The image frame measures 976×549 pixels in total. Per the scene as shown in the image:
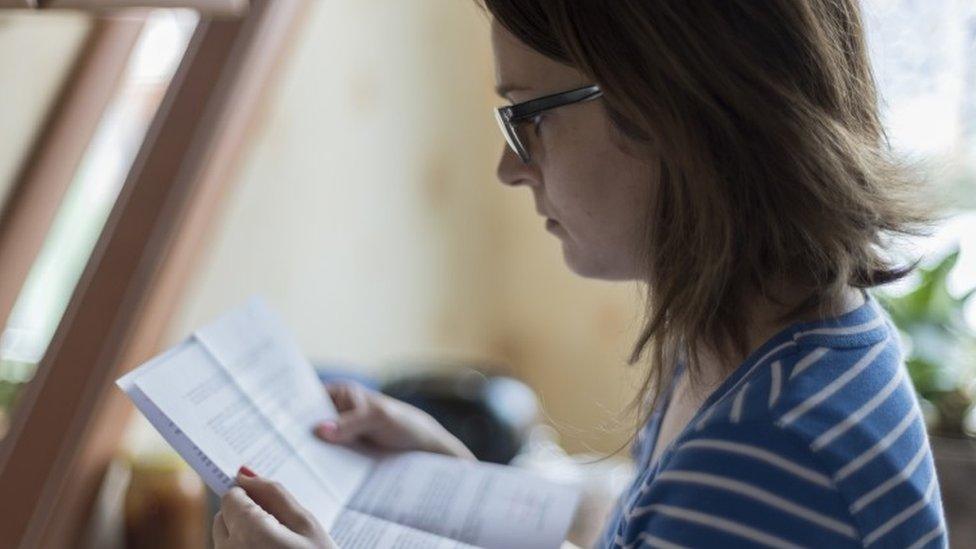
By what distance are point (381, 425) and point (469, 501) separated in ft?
0.41

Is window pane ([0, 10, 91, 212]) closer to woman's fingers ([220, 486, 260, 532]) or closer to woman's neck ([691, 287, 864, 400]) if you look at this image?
woman's fingers ([220, 486, 260, 532])

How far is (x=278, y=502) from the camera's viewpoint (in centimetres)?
71

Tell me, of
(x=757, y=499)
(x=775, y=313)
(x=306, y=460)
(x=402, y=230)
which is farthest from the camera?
(x=402, y=230)

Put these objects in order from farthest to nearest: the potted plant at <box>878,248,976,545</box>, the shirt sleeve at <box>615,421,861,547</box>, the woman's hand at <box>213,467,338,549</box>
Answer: the potted plant at <box>878,248,976,545</box> < the woman's hand at <box>213,467,338,549</box> < the shirt sleeve at <box>615,421,861,547</box>

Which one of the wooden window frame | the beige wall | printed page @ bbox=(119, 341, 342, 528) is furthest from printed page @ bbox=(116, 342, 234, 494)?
the beige wall

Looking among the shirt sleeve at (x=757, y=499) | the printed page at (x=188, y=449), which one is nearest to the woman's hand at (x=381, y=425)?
the printed page at (x=188, y=449)

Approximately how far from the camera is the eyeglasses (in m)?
0.70

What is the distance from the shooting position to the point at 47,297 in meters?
1.32

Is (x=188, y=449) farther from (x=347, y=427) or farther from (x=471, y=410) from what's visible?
(x=471, y=410)

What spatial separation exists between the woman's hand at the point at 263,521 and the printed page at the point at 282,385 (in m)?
0.15

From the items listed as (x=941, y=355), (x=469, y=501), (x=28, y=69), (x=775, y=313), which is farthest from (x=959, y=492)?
(x=28, y=69)

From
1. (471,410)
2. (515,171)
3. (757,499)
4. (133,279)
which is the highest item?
(515,171)

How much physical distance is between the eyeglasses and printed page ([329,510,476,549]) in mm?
330

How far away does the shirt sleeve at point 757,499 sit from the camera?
0.57 meters
